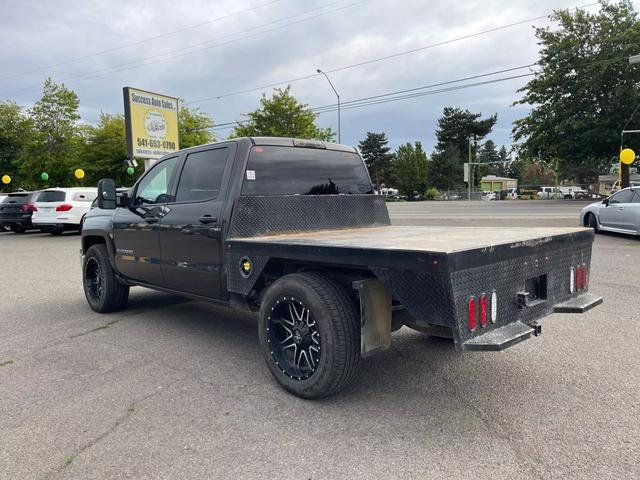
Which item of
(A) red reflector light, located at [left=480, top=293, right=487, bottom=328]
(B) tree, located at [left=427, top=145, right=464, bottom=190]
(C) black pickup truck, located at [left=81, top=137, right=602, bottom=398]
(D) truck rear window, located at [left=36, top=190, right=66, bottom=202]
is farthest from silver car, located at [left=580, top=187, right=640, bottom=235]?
(B) tree, located at [left=427, top=145, right=464, bottom=190]

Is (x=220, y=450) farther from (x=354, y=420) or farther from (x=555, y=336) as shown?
(x=555, y=336)

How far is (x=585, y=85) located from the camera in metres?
36.3

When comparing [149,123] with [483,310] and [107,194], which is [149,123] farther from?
[483,310]

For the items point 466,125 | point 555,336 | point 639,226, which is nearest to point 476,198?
point 466,125

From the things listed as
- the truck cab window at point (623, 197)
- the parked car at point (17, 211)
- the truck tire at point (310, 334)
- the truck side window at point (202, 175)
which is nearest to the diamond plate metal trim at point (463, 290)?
the truck tire at point (310, 334)

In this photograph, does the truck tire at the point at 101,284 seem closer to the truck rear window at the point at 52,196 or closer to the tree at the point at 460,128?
the truck rear window at the point at 52,196

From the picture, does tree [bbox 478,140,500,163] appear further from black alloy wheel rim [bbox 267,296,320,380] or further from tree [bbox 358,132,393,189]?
Result: black alloy wheel rim [bbox 267,296,320,380]

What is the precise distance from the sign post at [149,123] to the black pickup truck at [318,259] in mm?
15372

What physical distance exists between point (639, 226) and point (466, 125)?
83.4 meters

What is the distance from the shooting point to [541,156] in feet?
135

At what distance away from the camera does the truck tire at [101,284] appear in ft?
19.8

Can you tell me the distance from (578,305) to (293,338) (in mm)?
2097

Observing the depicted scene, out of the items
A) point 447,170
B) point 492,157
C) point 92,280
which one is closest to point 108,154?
point 92,280

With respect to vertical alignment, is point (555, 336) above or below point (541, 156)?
below
